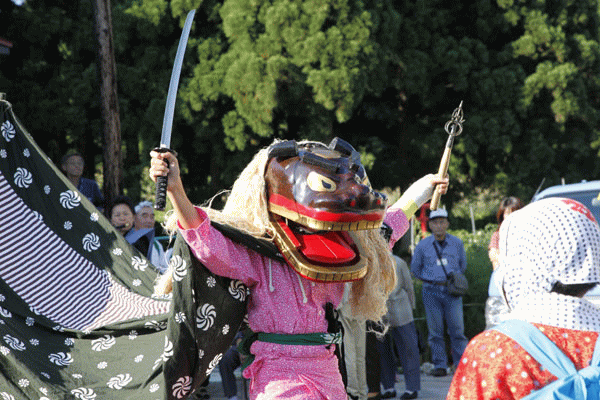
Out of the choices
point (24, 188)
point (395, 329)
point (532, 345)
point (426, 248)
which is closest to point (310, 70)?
point (426, 248)

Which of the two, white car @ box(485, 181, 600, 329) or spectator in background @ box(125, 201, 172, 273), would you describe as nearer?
spectator in background @ box(125, 201, 172, 273)

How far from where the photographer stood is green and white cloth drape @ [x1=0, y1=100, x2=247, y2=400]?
3.21m

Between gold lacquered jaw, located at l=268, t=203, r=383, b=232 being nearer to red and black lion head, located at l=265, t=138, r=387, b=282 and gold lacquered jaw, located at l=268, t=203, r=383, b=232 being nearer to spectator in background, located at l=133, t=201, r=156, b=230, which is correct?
red and black lion head, located at l=265, t=138, r=387, b=282

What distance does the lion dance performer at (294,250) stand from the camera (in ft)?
10.1

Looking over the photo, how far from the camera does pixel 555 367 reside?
6.59 ft

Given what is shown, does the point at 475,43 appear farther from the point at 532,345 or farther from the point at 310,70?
the point at 532,345

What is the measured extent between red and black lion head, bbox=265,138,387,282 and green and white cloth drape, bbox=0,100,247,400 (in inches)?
12.7

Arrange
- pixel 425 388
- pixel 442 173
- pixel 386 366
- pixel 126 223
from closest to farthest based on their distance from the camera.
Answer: pixel 442 173 < pixel 126 223 < pixel 386 366 < pixel 425 388

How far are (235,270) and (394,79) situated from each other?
15618 millimetres

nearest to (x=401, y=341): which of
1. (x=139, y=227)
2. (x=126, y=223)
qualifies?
(x=139, y=227)

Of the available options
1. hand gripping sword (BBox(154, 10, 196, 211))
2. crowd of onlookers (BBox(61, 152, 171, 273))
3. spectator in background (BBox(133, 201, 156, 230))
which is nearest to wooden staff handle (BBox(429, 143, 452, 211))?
hand gripping sword (BBox(154, 10, 196, 211))

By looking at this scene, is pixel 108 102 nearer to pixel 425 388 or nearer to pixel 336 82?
pixel 425 388

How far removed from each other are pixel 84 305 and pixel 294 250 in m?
2.10

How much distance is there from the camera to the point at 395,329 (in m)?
7.97
